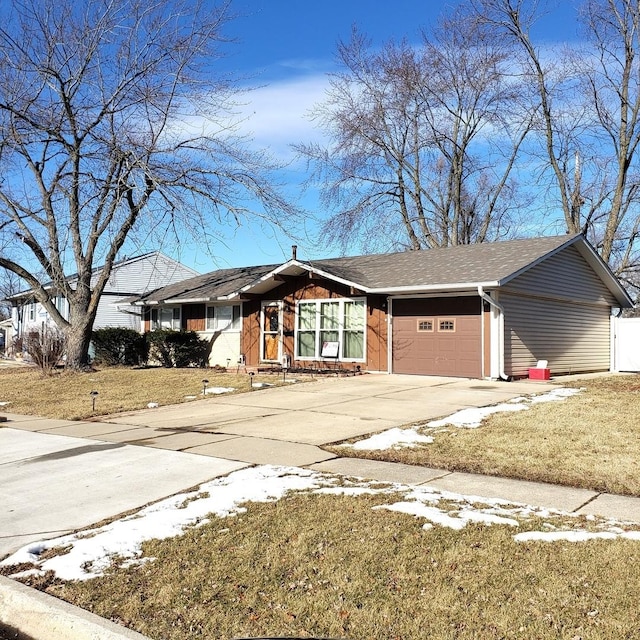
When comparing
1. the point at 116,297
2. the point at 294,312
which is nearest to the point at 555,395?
the point at 294,312

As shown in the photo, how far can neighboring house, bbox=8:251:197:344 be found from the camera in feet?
107

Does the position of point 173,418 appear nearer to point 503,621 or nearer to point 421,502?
point 421,502

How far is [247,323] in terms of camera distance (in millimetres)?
22625

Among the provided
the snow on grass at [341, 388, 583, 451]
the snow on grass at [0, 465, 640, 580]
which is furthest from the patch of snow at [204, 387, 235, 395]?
the snow on grass at [0, 465, 640, 580]

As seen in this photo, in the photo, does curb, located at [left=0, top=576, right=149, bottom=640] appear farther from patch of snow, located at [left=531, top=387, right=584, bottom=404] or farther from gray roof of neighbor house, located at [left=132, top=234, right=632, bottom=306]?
gray roof of neighbor house, located at [left=132, top=234, right=632, bottom=306]

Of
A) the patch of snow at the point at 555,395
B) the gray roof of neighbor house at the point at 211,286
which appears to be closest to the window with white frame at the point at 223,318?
the gray roof of neighbor house at the point at 211,286

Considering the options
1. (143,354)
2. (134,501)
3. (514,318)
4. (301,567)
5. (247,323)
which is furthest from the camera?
(143,354)

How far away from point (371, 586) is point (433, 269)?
15473 millimetres

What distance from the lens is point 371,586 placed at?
3.84m

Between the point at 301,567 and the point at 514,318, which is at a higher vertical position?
the point at 514,318

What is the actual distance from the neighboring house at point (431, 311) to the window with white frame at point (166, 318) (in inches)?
55.9

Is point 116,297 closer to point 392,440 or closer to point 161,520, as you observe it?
point 392,440

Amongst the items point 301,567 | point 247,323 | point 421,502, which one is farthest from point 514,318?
point 301,567

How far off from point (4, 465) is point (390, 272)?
45.3 feet
